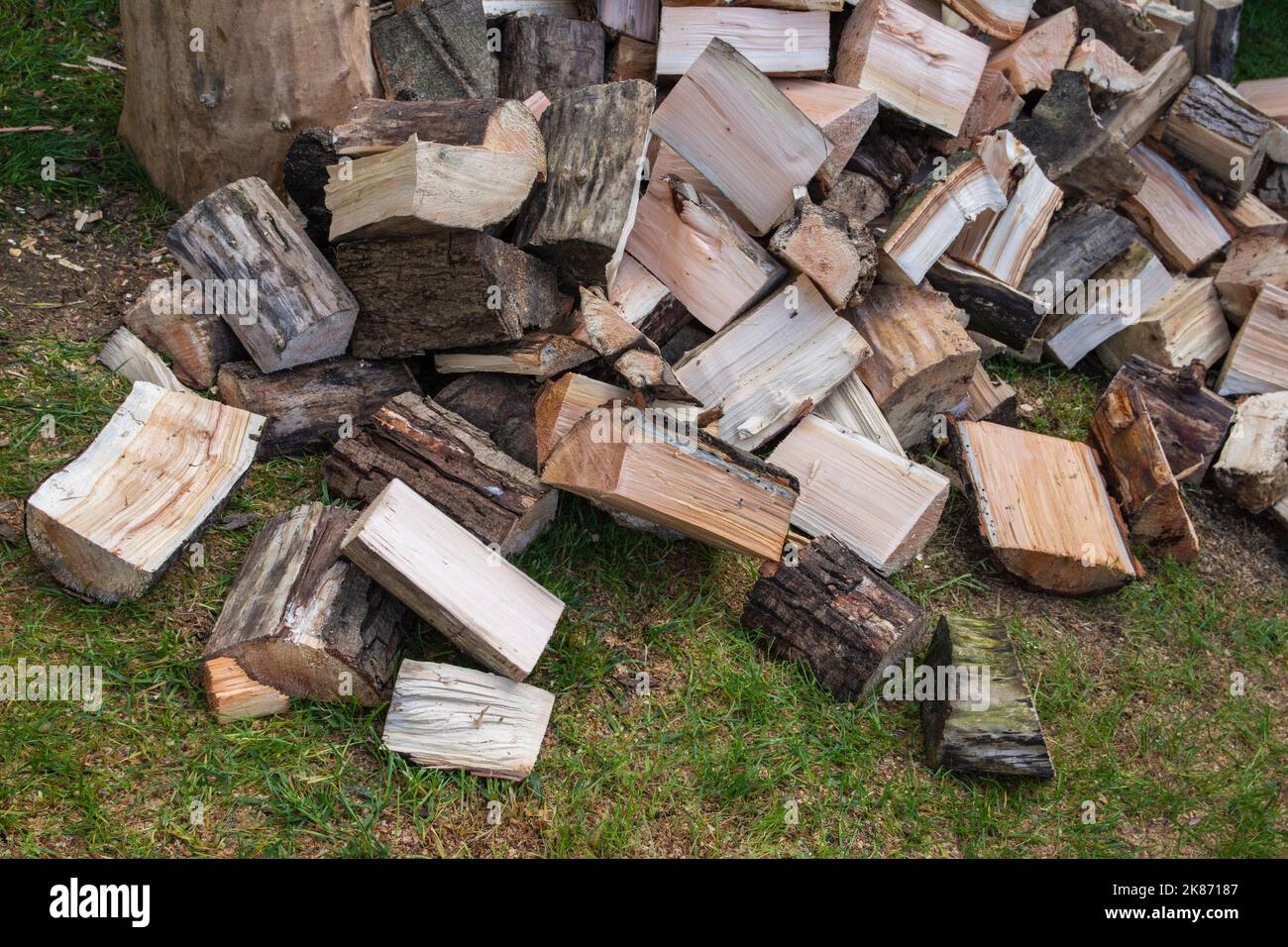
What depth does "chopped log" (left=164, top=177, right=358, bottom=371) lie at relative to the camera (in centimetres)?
320

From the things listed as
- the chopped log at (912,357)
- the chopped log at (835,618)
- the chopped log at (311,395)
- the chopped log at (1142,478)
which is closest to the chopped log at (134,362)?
A: the chopped log at (311,395)

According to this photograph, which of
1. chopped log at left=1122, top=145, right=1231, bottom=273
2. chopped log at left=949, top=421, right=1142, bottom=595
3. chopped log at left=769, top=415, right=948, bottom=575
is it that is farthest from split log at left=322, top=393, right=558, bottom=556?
chopped log at left=1122, top=145, right=1231, bottom=273

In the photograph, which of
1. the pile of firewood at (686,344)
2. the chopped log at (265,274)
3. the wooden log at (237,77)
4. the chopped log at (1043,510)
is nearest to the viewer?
the pile of firewood at (686,344)

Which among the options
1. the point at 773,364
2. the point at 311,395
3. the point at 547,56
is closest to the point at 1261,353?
the point at 773,364

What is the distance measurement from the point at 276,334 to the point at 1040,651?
246 cm

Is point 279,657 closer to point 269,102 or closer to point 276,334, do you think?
point 276,334

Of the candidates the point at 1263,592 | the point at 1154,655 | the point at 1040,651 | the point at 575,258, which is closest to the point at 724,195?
→ the point at 575,258

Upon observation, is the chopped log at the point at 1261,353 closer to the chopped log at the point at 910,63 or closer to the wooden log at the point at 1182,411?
the wooden log at the point at 1182,411

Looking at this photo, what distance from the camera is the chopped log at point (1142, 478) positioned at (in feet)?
12.0

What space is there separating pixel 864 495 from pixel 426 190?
1589 millimetres

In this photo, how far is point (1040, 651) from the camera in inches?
134

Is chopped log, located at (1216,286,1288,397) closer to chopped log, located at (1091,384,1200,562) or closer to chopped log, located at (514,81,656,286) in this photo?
chopped log, located at (1091,384,1200,562)

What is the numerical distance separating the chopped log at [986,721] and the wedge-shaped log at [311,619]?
57.4 inches

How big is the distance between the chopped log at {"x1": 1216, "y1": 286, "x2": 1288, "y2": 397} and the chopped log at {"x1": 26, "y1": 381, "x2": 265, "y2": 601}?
11.8 feet
